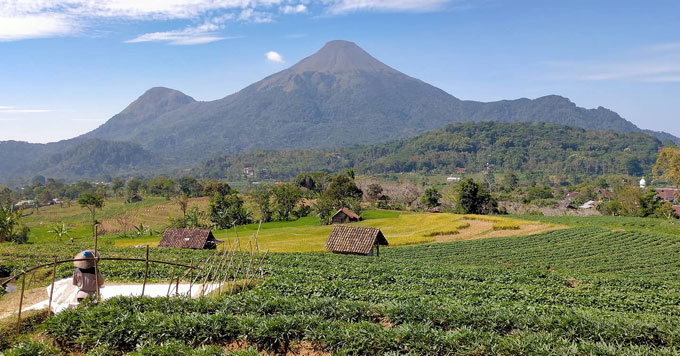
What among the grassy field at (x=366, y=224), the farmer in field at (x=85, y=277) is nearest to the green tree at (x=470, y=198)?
the grassy field at (x=366, y=224)

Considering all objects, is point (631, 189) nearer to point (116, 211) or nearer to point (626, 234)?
point (626, 234)

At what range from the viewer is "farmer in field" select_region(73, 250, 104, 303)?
12.2m

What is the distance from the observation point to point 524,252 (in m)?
39.8

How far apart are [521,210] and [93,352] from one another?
9718 cm

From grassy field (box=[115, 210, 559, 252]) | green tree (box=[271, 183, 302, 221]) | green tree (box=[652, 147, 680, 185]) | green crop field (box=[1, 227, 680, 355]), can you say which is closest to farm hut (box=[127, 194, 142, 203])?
green tree (box=[271, 183, 302, 221])

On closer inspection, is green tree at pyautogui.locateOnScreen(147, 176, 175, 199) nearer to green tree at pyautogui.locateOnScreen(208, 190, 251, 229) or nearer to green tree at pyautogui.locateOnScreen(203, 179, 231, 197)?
green tree at pyautogui.locateOnScreen(203, 179, 231, 197)

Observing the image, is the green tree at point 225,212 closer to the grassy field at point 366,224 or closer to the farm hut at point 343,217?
the grassy field at point 366,224

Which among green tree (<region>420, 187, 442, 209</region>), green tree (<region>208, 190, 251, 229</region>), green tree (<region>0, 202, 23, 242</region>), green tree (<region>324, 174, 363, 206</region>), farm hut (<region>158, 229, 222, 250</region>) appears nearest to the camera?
farm hut (<region>158, 229, 222, 250</region>)

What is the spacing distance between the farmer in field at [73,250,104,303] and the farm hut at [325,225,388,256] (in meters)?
23.8

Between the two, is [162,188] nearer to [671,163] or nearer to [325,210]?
[325,210]

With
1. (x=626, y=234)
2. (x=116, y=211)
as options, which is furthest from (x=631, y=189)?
(x=116, y=211)

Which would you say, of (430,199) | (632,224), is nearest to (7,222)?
(430,199)

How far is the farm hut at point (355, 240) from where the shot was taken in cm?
3484

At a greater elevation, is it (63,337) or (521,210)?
(63,337)
